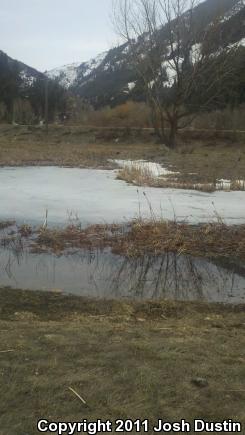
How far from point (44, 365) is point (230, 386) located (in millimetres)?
1303

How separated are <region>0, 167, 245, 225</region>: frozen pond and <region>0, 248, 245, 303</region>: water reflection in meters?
2.10

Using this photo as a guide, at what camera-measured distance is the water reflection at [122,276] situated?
6016mm

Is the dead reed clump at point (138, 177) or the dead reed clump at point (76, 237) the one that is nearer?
the dead reed clump at point (76, 237)

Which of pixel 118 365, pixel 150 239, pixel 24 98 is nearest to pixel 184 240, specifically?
pixel 150 239

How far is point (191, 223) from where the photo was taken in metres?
9.38

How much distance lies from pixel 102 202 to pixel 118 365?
8116 mm

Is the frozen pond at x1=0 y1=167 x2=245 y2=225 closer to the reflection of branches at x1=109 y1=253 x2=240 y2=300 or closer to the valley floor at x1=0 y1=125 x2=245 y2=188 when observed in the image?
the valley floor at x1=0 y1=125 x2=245 y2=188

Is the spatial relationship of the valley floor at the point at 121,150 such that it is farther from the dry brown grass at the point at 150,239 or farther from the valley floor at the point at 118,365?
the valley floor at the point at 118,365

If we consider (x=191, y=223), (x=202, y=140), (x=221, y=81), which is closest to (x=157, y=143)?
(x=202, y=140)

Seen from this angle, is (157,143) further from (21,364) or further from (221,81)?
(21,364)

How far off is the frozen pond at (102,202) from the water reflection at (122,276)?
210 centimetres

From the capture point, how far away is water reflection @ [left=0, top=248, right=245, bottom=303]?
237 inches

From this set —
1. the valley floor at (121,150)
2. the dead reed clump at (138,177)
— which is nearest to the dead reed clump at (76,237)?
the dead reed clump at (138,177)

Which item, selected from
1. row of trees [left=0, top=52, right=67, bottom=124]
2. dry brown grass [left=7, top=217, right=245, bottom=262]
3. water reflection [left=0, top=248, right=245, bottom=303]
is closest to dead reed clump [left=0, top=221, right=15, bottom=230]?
dry brown grass [left=7, top=217, right=245, bottom=262]
